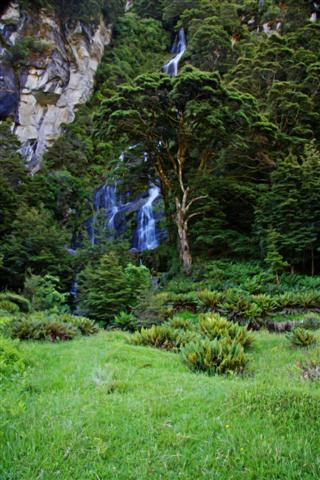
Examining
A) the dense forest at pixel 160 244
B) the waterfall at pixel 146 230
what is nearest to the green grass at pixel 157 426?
the dense forest at pixel 160 244

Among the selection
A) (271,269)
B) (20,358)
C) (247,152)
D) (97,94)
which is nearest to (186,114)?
(247,152)

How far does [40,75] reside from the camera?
31062mm

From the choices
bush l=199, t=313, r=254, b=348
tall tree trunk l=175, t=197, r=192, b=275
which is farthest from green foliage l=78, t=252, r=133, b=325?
bush l=199, t=313, r=254, b=348

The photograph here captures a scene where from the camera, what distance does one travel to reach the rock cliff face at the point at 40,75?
97.7 ft

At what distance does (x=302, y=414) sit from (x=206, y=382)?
1317 millimetres

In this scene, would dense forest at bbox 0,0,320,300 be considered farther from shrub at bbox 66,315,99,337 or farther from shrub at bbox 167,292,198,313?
shrub at bbox 66,315,99,337

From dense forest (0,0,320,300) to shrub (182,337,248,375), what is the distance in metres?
9.84

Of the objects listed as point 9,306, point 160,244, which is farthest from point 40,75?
point 9,306

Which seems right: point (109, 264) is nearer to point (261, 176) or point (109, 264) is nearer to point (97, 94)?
point (261, 176)

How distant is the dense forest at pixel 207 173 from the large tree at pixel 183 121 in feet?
0.17

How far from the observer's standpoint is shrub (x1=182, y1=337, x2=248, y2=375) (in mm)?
5352

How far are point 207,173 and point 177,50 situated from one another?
28028 millimetres

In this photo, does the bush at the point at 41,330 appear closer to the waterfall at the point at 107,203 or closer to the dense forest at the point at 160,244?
the dense forest at the point at 160,244

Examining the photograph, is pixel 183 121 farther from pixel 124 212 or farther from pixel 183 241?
pixel 124 212
